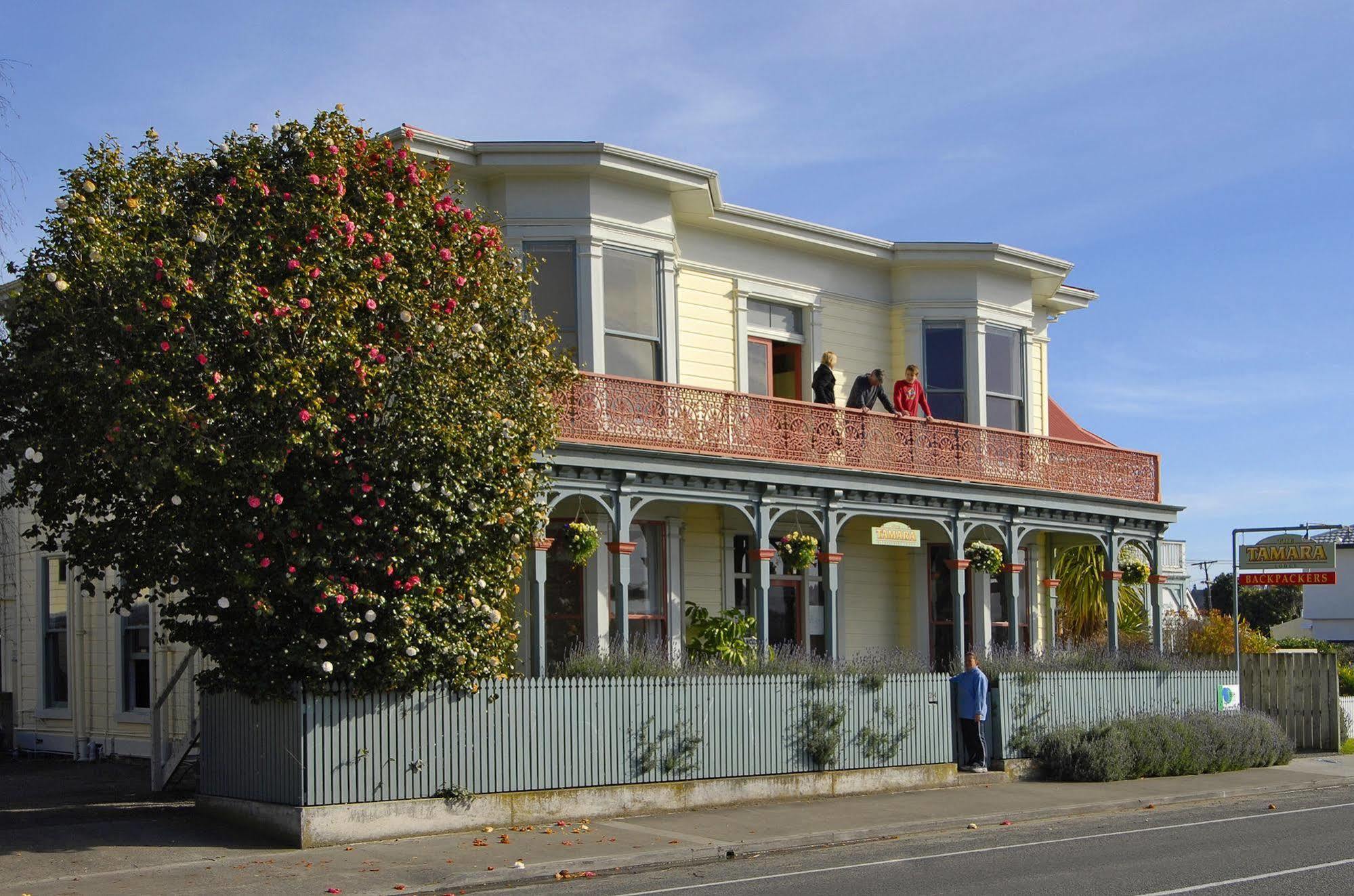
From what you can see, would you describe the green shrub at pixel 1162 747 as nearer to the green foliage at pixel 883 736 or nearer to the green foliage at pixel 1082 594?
the green foliage at pixel 883 736

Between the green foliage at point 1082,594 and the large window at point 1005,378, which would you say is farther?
the green foliage at point 1082,594

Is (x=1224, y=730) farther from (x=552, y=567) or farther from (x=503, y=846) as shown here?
(x=503, y=846)

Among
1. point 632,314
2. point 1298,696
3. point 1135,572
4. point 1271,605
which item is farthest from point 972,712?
point 1271,605

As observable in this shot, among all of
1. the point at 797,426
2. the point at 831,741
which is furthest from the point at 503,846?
the point at 797,426

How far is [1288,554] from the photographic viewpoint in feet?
81.4

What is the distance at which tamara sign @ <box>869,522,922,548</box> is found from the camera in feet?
69.5

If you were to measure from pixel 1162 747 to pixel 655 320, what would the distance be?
8.91 m

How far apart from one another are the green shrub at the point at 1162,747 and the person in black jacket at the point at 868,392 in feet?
17.2

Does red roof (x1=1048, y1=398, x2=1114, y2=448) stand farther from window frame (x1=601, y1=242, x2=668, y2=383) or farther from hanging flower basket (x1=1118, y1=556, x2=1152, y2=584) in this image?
window frame (x1=601, y1=242, x2=668, y2=383)

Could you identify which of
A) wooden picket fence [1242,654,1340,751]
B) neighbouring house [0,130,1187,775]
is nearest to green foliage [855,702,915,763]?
neighbouring house [0,130,1187,775]

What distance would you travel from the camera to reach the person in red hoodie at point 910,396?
883 inches

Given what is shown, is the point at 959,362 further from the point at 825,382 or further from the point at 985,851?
the point at 985,851

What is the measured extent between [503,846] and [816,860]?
2.77m

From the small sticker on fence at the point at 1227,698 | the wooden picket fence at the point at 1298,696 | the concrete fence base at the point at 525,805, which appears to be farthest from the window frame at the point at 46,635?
the wooden picket fence at the point at 1298,696
